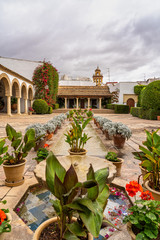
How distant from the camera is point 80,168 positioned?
196 cm

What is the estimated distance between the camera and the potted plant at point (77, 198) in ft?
2.87

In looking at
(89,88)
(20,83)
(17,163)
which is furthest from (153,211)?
(89,88)

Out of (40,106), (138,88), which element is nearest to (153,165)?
(40,106)

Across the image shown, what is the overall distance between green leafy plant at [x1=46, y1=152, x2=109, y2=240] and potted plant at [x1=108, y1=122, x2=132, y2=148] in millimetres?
3211

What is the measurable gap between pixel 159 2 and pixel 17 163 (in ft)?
23.5

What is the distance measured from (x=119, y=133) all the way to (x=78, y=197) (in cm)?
351

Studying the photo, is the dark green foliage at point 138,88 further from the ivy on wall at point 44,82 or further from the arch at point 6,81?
the arch at point 6,81

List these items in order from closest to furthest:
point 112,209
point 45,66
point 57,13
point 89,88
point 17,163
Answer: point 112,209, point 17,163, point 57,13, point 45,66, point 89,88

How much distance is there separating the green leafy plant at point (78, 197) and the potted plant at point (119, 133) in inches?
126

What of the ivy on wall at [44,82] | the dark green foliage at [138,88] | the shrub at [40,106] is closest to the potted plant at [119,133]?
the shrub at [40,106]

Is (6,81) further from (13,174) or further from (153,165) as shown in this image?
(153,165)

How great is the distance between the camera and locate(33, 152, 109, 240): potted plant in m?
0.87

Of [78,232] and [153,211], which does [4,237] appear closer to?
[78,232]

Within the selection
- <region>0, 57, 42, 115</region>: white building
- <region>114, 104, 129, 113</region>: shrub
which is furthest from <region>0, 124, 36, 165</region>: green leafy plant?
<region>114, 104, 129, 113</region>: shrub
